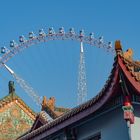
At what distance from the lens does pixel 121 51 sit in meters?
13.8

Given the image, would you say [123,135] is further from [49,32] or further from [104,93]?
[49,32]

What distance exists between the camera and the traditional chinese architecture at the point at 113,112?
44.8 feet

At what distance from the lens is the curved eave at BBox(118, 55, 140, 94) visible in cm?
1355

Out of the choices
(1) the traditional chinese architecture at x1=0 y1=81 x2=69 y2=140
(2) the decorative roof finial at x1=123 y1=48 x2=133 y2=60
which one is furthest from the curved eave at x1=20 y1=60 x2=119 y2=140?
(1) the traditional chinese architecture at x1=0 y1=81 x2=69 y2=140

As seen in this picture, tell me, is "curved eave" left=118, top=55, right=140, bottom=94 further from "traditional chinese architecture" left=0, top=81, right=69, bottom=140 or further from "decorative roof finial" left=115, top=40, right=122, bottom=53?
"traditional chinese architecture" left=0, top=81, right=69, bottom=140

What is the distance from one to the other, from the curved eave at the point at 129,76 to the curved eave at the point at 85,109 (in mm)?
165

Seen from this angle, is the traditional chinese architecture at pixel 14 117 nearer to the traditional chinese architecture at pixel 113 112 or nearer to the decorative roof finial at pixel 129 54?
the traditional chinese architecture at pixel 113 112

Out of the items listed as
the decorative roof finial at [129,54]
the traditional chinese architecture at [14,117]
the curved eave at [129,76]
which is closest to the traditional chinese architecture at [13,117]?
the traditional chinese architecture at [14,117]

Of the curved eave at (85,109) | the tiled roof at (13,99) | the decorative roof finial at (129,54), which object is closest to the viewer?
the curved eave at (85,109)

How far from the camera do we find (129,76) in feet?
44.6

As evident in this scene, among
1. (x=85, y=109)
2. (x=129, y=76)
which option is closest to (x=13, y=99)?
(x=85, y=109)

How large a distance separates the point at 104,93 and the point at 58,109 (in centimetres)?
951

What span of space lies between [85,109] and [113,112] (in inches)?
37.5

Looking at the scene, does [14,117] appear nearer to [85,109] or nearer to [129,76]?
[85,109]
